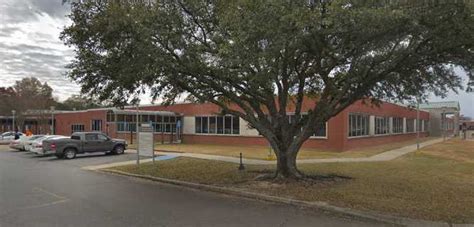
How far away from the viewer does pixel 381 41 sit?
418 inches

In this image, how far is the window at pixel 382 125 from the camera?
37188 millimetres

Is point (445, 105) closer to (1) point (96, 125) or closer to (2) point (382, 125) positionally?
(2) point (382, 125)

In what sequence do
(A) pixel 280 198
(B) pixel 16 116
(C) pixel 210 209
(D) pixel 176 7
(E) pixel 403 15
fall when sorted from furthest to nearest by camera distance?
(B) pixel 16 116 < (D) pixel 176 7 < (A) pixel 280 198 < (C) pixel 210 209 < (E) pixel 403 15

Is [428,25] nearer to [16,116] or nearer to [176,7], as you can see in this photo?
[176,7]

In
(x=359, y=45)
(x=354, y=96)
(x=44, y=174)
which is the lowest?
(x=44, y=174)

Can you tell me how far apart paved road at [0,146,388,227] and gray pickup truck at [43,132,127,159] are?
1165cm

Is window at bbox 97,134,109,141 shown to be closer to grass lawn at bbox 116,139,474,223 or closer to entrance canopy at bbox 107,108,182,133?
grass lawn at bbox 116,139,474,223

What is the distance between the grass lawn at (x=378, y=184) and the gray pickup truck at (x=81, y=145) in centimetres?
826

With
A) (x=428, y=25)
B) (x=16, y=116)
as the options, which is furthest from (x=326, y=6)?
(x=16, y=116)

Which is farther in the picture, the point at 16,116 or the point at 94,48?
the point at 16,116

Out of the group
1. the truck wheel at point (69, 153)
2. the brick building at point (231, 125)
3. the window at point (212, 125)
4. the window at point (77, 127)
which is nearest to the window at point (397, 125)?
the brick building at point (231, 125)

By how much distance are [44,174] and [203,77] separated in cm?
902

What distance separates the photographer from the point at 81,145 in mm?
28094

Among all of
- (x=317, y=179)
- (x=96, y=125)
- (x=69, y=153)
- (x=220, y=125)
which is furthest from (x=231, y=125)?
(x=317, y=179)
